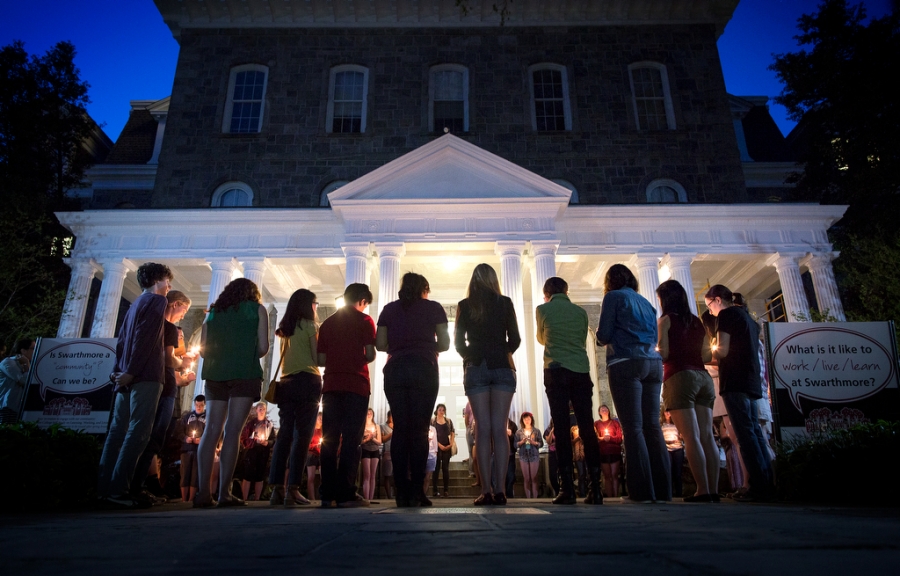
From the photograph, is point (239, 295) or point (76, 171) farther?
point (76, 171)

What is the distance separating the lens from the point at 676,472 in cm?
867

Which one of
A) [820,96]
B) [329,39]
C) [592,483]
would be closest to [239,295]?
[592,483]

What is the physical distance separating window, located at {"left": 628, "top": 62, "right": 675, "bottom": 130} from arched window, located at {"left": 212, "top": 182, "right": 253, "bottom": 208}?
1376cm

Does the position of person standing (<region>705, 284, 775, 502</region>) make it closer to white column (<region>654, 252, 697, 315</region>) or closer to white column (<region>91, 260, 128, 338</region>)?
white column (<region>654, 252, 697, 315</region>)

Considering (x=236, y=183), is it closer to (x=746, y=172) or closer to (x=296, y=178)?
(x=296, y=178)

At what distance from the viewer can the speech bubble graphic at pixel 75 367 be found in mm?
9062

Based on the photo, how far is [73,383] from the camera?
909 cm

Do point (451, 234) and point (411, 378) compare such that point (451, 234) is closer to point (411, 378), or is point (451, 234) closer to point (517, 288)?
point (517, 288)

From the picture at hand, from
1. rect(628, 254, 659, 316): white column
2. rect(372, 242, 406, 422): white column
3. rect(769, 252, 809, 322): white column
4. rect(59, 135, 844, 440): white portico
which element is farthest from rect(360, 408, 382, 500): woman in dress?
rect(769, 252, 809, 322): white column

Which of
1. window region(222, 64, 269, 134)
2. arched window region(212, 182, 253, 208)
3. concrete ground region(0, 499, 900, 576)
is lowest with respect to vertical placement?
concrete ground region(0, 499, 900, 576)

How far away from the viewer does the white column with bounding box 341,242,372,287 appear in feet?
45.5

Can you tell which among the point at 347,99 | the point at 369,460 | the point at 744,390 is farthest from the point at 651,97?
the point at 744,390

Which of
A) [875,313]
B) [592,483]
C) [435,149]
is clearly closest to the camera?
[592,483]

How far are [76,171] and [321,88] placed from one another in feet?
32.9
